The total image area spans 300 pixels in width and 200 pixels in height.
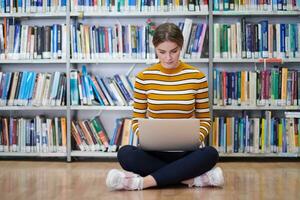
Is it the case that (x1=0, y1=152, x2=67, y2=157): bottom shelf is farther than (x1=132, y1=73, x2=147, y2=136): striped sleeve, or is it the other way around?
(x1=0, y1=152, x2=67, y2=157): bottom shelf

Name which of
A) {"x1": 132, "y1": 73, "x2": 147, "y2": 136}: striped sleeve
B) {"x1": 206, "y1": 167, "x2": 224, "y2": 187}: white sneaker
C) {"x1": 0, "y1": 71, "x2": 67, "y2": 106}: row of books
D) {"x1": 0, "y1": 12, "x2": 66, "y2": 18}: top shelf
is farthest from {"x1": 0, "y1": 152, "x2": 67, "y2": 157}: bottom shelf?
{"x1": 206, "y1": 167, "x2": 224, "y2": 187}: white sneaker

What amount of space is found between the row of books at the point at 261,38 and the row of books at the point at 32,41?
129 centimetres

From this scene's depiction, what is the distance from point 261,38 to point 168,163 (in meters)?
1.67

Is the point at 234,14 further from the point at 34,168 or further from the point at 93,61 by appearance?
the point at 34,168

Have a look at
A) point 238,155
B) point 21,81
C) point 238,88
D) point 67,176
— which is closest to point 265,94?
point 238,88

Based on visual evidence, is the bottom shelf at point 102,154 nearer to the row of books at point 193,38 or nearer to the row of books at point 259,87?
the row of books at point 259,87

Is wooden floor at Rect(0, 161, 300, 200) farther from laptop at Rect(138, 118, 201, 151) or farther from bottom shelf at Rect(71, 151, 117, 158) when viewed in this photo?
laptop at Rect(138, 118, 201, 151)

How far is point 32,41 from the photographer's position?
4355 mm

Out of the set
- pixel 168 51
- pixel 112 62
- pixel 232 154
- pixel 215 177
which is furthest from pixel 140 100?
pixel 232 154

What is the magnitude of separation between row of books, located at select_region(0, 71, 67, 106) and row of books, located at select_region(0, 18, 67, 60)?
159 millimetres

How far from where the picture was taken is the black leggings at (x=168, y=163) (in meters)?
2.94

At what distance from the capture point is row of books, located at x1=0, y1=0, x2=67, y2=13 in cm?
432

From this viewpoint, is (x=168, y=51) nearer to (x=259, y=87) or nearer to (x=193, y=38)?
(x=193, y=38)

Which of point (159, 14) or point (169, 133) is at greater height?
point (159, 14)
